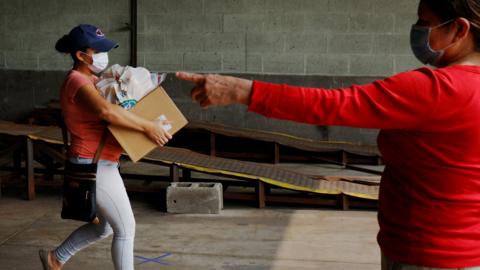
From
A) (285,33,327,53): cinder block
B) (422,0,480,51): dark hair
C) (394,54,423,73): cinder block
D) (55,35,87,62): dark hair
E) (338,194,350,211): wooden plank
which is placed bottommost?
(338,194,350,211): wooden plank

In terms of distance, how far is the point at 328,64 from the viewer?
821 centimetres

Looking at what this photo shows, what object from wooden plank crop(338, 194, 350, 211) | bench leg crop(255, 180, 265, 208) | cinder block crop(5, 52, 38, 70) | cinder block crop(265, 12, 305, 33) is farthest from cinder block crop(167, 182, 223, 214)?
cinder block crop(5, 52, 38, 70)

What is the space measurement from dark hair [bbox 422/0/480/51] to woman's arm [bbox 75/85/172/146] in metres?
1.80

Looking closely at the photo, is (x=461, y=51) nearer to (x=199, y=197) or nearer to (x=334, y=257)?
(x=334, y=257)

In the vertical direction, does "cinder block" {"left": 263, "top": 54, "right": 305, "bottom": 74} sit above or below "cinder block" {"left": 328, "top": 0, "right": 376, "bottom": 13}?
below

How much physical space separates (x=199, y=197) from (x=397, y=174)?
3958 mm

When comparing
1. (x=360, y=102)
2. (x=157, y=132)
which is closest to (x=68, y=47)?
(x=157, y=132)

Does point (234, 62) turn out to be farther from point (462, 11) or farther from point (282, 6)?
point (462, 11)

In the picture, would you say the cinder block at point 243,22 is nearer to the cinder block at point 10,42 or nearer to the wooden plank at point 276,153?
the wooden plank at point 276,153

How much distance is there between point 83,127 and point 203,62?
5266mm

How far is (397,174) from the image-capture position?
67.6 inches

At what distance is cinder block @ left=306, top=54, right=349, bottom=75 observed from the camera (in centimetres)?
817

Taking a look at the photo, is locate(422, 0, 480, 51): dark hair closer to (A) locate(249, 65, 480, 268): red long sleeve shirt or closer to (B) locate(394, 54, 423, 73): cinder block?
(A) locate(249, 65, 480, 268): red long sleeve shirt

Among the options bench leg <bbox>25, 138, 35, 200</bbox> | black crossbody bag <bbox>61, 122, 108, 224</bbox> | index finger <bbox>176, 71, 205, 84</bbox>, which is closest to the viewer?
index finger <bbox>176, 71, 205, 84</bbox>
